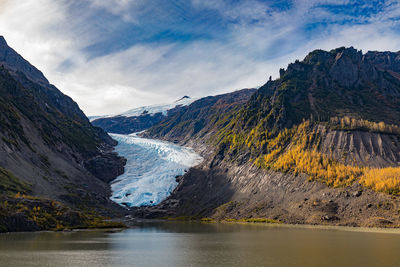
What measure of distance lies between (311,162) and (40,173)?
10237cm

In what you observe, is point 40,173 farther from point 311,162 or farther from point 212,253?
point 311,162

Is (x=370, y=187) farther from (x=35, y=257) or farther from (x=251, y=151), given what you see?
(x=35, y=257)

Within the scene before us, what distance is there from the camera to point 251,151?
162875 millimetres

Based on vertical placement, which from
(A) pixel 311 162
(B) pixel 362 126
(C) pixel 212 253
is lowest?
(C) pixel 212 253

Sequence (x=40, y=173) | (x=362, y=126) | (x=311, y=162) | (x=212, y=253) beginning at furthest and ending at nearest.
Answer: (x=362, y=126)
(x=311, y=162)
(x=40, y=173)
(x=212, y=253)

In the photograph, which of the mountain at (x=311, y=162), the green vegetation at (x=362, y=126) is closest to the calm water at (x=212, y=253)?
the mountain at (x=311, y=162)

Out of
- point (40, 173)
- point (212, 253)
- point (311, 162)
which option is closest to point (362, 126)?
point (311, 162)

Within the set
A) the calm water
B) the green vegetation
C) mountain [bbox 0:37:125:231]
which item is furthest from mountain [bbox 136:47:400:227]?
the calm water

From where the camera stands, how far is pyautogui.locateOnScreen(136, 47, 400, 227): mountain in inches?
4085

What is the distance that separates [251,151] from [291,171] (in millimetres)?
32952

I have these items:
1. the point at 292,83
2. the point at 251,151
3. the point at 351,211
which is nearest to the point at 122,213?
the point at 251,151

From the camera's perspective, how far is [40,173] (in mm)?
129250

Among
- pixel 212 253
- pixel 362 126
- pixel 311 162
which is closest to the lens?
pixel 212 253

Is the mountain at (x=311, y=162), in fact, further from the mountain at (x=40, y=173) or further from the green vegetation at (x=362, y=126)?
the mountain at (x=40, y=173)
